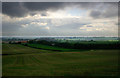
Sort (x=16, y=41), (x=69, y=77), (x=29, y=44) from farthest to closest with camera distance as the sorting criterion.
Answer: (x=29, y=44)
(x=16, y=41)
(x=69, y=77)

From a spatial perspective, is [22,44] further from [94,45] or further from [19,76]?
[94,45]

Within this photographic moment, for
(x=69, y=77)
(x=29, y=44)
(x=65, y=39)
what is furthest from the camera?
(x=65, y=39)

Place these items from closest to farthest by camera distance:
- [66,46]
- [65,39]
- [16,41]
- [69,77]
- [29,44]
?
1. [69,77]
2. [16,41]
3. [29,44]
4. [66,46]
5. [65,39]

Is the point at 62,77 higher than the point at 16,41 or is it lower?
lower

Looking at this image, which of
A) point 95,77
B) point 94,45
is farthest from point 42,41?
point 95,77

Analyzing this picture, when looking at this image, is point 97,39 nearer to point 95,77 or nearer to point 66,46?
point 66,46

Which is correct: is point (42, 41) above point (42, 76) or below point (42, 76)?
above

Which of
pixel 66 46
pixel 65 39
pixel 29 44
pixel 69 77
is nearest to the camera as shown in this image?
pixel 69 77

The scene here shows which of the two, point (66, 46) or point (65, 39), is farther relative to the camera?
point (65, 39)

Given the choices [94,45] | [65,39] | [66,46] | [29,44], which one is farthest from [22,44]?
[94,45]
